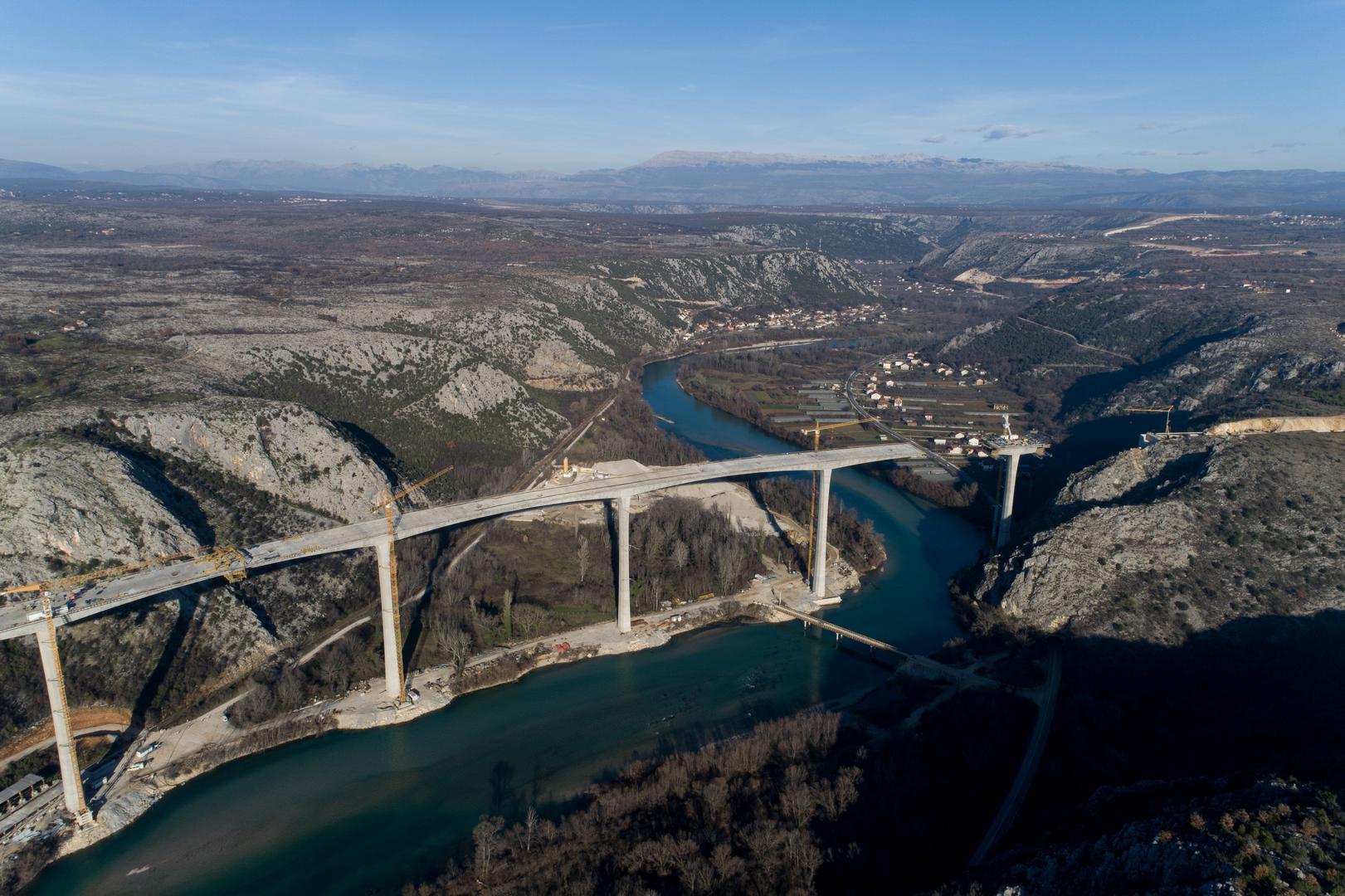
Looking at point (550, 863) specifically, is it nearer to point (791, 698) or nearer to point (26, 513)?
point (791, 698)

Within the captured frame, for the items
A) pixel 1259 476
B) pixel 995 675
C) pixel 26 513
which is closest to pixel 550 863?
pixel 995 675

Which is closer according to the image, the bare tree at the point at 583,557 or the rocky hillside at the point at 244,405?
the rocky hillside at the point at 244,405

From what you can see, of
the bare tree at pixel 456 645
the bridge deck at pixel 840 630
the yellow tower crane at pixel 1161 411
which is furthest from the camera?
the yellow tower crane at pixel 1161 411

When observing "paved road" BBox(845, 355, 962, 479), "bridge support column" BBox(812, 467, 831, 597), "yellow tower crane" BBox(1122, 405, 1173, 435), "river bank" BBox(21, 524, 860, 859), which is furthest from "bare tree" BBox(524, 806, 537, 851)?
"yellow tower crane" BBox(1122, 405, 1173, 435)

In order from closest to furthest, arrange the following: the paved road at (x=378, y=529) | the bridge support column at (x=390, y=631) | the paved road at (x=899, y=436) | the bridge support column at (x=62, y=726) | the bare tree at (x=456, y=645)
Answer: the bridge support column at (x=62, y=726)
the paved road at (x=378, y=529)
the bridge support column at (x=390, y=631)
the bare tree at (x=456, y=645)
the paved road at (x=899, y=436)

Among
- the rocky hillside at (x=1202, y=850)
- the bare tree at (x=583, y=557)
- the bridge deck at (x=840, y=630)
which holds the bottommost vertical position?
the bridge deck at (x=840, y=630)

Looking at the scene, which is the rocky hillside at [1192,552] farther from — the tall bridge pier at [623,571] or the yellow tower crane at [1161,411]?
the tall bridge pier at [623,571]

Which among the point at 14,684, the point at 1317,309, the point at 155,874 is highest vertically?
the point at 1317,309

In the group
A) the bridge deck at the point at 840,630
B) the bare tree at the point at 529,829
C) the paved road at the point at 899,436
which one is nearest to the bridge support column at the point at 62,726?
the bare tree at the point at 529,829
